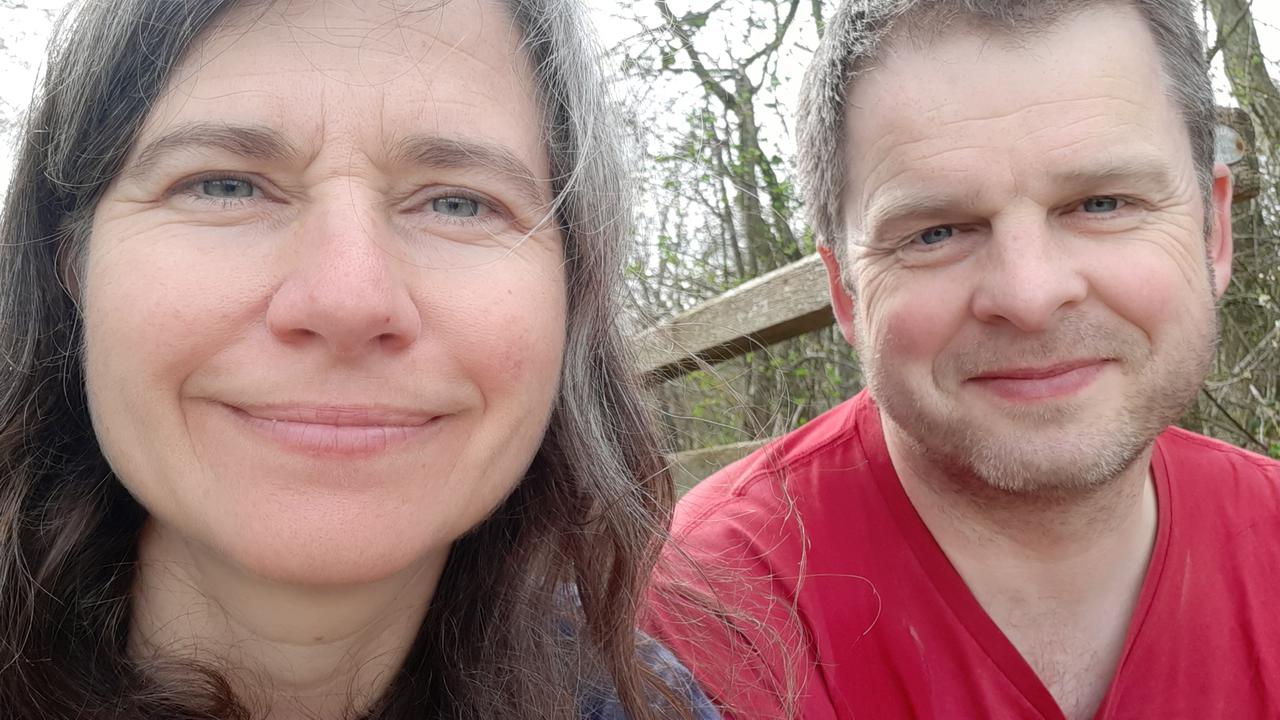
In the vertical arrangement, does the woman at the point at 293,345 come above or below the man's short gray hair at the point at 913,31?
below

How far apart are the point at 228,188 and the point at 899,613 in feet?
5.14

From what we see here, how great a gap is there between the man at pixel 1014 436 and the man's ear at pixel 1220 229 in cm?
2

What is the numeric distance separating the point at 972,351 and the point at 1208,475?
0.78 meters

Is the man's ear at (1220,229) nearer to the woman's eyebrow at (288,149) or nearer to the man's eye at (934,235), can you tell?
the man's eye at (934,235)

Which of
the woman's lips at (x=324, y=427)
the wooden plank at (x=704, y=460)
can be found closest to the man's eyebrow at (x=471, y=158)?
the woman's lips at (x=324, y=427)

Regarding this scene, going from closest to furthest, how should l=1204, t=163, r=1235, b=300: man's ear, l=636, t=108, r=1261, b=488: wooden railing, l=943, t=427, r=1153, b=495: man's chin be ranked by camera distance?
l=943, t=427, r=1153, b=495: man's chin < l=1204, t=163, r=1235, b=300: man's ear < l=636, t=108, r=1261, b=488: wooden railing

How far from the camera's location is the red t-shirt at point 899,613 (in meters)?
2.01

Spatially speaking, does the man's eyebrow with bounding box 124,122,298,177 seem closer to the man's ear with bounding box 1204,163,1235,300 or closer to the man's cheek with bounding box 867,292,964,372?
the man's cheek with bounding box 867,292,964,372

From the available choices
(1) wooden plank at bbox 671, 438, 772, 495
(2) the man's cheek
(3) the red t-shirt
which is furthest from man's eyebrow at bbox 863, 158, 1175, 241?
(1) wooden plank at bbox 671, 438, 772, 495

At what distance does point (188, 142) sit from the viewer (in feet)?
4.21

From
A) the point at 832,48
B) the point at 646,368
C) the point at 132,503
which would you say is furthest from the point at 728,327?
the point at 132,503

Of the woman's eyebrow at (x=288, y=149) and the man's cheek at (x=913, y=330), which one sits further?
the man's cheek at (x=913, y=330)

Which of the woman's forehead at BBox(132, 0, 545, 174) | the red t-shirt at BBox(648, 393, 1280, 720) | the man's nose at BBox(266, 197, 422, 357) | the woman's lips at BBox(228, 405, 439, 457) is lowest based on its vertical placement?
the red t-shirt at BBox(648, 393, 1280, 720)

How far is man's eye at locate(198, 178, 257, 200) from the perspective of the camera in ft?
4.27
